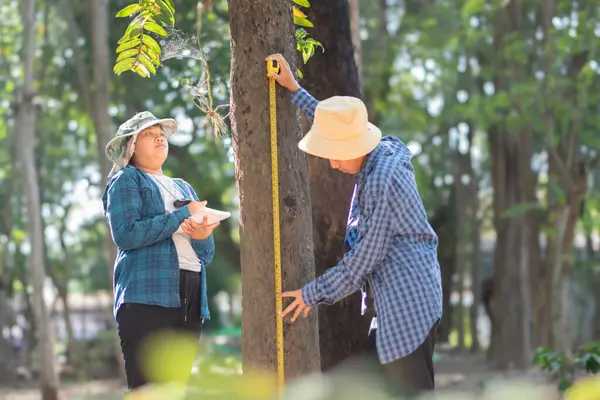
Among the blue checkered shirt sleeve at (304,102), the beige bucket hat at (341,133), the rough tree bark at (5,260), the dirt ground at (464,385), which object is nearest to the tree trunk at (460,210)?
the dirt ground at (464,385)

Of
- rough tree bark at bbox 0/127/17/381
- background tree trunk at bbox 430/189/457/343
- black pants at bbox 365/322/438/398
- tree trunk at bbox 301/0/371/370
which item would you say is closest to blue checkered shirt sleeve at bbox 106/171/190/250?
black pants at bbox 365/322/438/398

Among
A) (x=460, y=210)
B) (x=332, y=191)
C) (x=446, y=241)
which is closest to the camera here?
(x=332, y=191)

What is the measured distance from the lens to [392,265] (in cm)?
412

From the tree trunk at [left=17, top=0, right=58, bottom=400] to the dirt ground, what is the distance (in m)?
0.84

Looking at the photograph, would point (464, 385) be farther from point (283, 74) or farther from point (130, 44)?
point (283, 74)

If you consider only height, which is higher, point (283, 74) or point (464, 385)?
point (283, 74)

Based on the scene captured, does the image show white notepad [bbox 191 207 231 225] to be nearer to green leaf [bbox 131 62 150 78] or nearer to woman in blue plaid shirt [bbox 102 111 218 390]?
woman in blue plaid shirt [bbox 102 111 218 390]

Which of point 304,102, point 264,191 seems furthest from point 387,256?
point 304,102

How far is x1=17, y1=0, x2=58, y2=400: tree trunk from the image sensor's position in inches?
686

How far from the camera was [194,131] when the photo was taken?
64.2 ft

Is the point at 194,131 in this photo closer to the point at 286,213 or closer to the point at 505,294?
the point at 505,294

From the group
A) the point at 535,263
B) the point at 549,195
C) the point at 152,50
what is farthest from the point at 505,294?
the point at 152,50

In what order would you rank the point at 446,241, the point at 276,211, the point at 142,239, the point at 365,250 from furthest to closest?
the point at 446,241
the point at 142,239
the point at 276,211
the point at 365,250

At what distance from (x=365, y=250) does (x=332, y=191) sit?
3.46 metres
